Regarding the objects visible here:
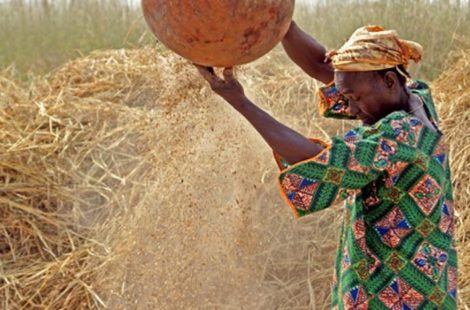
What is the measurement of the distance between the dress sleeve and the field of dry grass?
39.5 inches

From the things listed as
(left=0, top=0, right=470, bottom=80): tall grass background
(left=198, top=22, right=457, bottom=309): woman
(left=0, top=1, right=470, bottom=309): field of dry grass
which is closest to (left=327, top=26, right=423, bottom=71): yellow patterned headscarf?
(left=198, top=22, right=457, bottom=309): woman

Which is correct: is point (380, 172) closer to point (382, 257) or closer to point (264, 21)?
point (382, 257)

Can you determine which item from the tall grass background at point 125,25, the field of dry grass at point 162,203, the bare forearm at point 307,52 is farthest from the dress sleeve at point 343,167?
the tall grass background at point 125,25

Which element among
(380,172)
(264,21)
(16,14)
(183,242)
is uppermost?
(264,21)

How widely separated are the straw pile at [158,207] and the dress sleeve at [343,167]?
3.33ft

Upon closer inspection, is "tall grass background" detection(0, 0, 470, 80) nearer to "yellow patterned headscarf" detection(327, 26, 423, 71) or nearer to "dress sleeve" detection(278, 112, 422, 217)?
"yellow patterned headscarf" detection(327, 26, 423, 71)

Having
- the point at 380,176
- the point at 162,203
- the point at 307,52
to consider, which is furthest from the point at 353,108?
the point at 162,203

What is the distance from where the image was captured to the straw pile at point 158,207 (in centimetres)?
394

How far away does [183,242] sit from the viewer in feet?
12.9

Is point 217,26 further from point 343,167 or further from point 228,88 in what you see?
point 343,167

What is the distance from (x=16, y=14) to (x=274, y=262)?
4913 millimetres

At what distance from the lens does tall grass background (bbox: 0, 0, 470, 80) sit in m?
7.04

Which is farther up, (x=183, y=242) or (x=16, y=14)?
(x=183, y=242)

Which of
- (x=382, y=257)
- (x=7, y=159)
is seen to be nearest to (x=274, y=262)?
(x=7, y=159)
